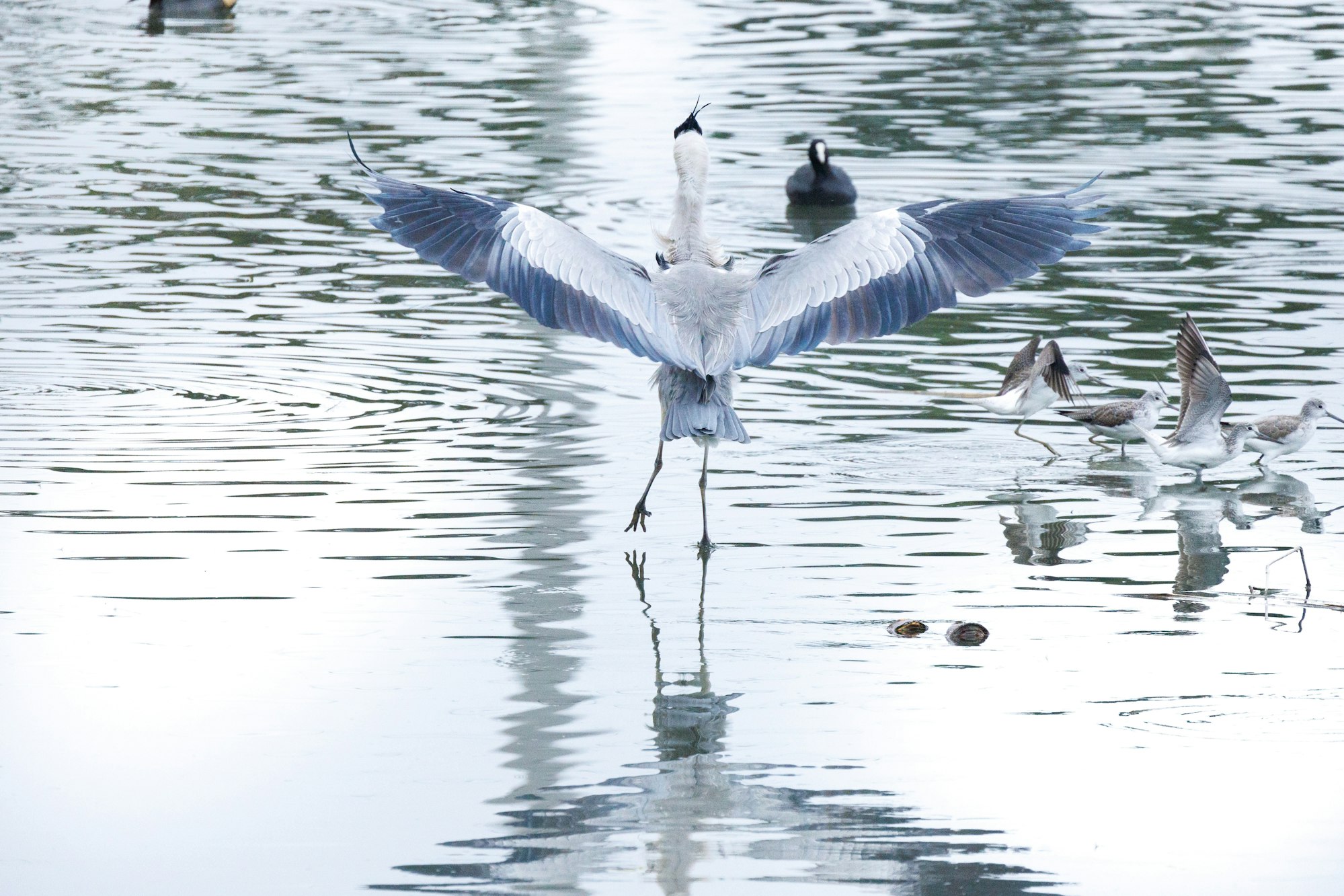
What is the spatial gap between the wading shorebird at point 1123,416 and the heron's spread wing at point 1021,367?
0.27 m

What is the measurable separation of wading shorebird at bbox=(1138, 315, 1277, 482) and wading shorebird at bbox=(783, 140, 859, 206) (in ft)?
24.5

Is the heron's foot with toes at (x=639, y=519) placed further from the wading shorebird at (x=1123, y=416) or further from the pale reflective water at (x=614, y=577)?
the wading shorebird at (x=1123, y=416)

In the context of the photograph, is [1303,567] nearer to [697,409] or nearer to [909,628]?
[909,628]

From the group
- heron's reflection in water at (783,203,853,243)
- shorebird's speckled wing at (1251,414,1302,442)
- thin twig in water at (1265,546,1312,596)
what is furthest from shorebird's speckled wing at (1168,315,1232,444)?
heron's reflection in water at (783,203,853,243)

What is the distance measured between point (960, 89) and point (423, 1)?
12.3 metres

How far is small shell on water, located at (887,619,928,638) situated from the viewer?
285 inches

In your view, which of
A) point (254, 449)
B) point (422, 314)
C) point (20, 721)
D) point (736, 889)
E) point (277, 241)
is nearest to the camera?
→ point (736, 889)

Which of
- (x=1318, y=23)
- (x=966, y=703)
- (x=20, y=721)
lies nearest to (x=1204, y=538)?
(x=966, y=703)

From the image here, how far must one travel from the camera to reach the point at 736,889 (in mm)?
5242

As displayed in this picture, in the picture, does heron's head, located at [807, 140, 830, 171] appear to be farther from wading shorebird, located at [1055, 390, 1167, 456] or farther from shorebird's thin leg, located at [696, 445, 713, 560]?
shorebird's thin leg, located at [696, 445, 713, 560]

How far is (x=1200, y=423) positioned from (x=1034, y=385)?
1028mm

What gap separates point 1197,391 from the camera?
9.37 metres

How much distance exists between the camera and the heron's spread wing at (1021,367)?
10.3 metres

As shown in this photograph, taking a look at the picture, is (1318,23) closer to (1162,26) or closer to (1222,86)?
(1162,26)
